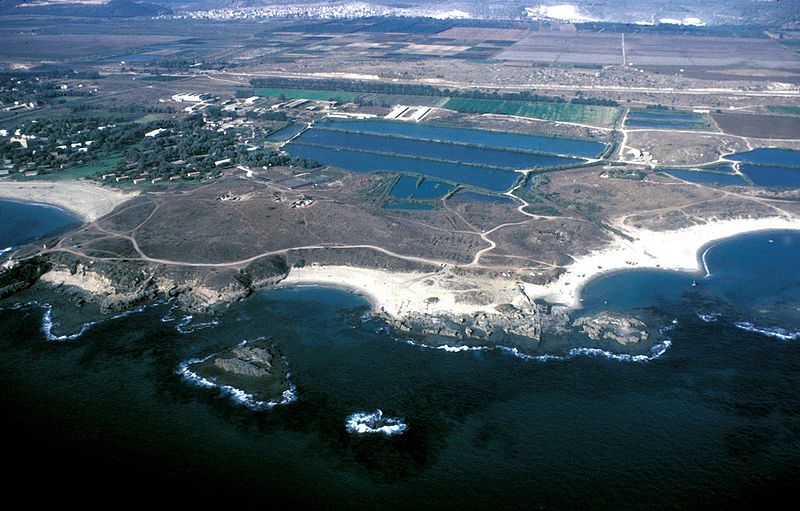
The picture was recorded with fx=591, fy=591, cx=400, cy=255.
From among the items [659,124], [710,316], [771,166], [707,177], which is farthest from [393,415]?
[659,124]

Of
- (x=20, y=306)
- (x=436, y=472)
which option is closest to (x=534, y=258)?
(x=436, y=472)

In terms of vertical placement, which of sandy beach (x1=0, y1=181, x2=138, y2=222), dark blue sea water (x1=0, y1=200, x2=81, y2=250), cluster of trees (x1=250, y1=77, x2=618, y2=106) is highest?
cluster of trees (x1=250, y1=77, x2=618, y2=106)

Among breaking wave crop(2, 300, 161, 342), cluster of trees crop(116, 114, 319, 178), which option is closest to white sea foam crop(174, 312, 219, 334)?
breaking wave crop(2, 300, 161, 342)

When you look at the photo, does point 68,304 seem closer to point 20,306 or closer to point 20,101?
point 20,306

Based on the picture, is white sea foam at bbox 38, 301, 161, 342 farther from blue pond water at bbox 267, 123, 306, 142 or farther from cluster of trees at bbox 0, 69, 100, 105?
cluster of trees at bbox 0, 69, 100, 105

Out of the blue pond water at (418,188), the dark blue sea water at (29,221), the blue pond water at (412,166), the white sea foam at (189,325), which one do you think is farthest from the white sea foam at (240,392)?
the blue pond water at (412,166)
